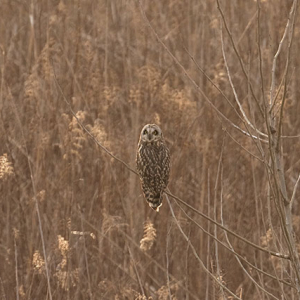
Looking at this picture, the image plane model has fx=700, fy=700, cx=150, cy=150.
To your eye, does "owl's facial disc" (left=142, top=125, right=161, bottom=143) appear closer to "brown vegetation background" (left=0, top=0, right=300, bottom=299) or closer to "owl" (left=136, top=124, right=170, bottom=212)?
"owl" (left=136, top=124, right=170, bottom=212)

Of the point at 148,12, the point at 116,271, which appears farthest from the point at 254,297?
the point at 148,12

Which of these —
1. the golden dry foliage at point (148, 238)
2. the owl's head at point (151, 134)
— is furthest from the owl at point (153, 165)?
the golden dry foliage at point (148, 238)

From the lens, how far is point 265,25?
5445mm

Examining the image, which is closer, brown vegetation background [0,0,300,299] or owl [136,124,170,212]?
owl [136,124,170,212]

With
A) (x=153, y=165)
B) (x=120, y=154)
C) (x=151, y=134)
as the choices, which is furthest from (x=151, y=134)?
(x=120, y=154)

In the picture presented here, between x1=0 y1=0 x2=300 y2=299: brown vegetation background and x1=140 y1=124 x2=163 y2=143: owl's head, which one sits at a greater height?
x1=140 y1=124 x2=163 y2=143: owl's head

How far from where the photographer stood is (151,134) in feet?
12.2

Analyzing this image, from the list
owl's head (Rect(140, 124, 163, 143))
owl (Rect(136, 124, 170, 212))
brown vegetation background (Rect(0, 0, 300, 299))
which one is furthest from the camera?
brown vegetation background (Rect(0, 0, 300, 299))

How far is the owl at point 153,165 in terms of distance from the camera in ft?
11.8

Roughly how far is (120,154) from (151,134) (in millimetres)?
787

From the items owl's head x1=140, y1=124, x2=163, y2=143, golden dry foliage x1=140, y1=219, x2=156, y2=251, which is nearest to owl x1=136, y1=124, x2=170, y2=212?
owl's head x1=140, y1=124, x2=163, y2=143

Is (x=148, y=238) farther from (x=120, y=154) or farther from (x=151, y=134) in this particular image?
(x=120, y=154)

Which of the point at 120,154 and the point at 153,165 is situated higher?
the point at 153,165

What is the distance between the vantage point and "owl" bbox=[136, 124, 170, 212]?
11.8ft
